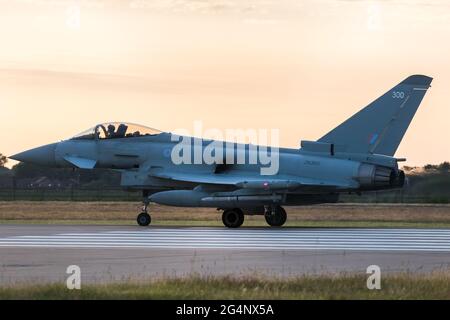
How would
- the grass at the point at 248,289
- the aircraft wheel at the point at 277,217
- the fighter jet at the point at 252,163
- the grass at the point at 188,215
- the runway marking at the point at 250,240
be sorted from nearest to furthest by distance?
1. the grass at the point at 248,289
2. the runway marking at the point at 250,240
3. the fighter jet at the point at 252,163
4. the aircraft wheel at the point at 277,217
5. the grass at the point at 188,215

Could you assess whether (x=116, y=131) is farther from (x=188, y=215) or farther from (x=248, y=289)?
(x=248, y=289)

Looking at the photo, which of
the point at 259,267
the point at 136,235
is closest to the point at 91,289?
the point at 259,267

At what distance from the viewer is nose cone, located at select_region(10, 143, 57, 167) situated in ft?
97.0

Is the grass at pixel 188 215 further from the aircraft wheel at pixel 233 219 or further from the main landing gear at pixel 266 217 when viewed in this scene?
the aircraft wheel at pixel 233 219

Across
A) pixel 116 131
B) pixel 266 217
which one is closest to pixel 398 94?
pixel 266 217

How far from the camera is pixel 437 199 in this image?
53.0 m

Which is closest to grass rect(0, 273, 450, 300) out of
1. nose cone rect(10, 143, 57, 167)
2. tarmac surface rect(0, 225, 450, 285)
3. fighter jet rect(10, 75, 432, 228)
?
tarmac surface rect(0, 225, 450, 285)

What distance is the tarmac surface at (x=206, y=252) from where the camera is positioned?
13.6 m

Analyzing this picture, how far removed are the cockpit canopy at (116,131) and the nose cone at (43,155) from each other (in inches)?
39.2

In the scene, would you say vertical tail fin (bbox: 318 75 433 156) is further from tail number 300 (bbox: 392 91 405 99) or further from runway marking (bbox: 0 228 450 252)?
runway marking (bbox: 0 228 450 252)

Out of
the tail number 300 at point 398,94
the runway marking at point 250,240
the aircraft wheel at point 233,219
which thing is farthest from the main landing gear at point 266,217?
the tail number 300 at point 398,94

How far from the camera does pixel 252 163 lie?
92.6 ft
